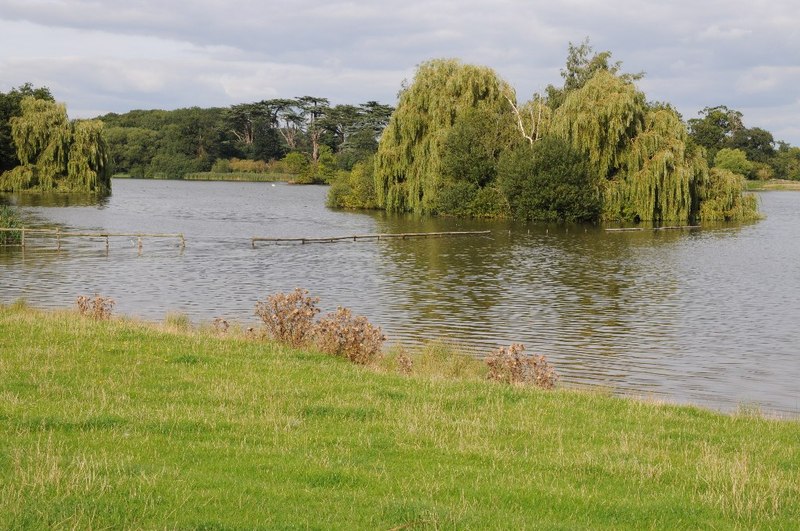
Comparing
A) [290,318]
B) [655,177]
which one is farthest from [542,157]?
[290,318]

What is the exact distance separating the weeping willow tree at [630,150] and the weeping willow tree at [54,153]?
151 feet

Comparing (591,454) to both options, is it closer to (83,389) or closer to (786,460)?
(786,460)

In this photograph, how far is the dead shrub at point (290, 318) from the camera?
16578mm

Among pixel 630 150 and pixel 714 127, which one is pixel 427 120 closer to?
pixel 630 150

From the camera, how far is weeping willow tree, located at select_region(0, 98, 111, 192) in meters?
82.2

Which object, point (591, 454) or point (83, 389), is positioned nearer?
point (591, 454)

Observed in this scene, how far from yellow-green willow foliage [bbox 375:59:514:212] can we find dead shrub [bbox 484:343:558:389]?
51.4 meters

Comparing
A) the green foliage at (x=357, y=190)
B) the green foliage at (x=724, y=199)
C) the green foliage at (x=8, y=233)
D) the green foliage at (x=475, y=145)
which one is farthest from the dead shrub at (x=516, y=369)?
the green foliage at (x=357, y=190)

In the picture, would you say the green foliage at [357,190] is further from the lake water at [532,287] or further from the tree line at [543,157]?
the lake water at [532,287]

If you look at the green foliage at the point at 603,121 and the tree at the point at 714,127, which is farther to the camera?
the tree at the point at 714,127

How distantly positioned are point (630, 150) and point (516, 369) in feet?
161

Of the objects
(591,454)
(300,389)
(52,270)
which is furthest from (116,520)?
(52,270)

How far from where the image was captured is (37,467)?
22.8 ft

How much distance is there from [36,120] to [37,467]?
83.8m
